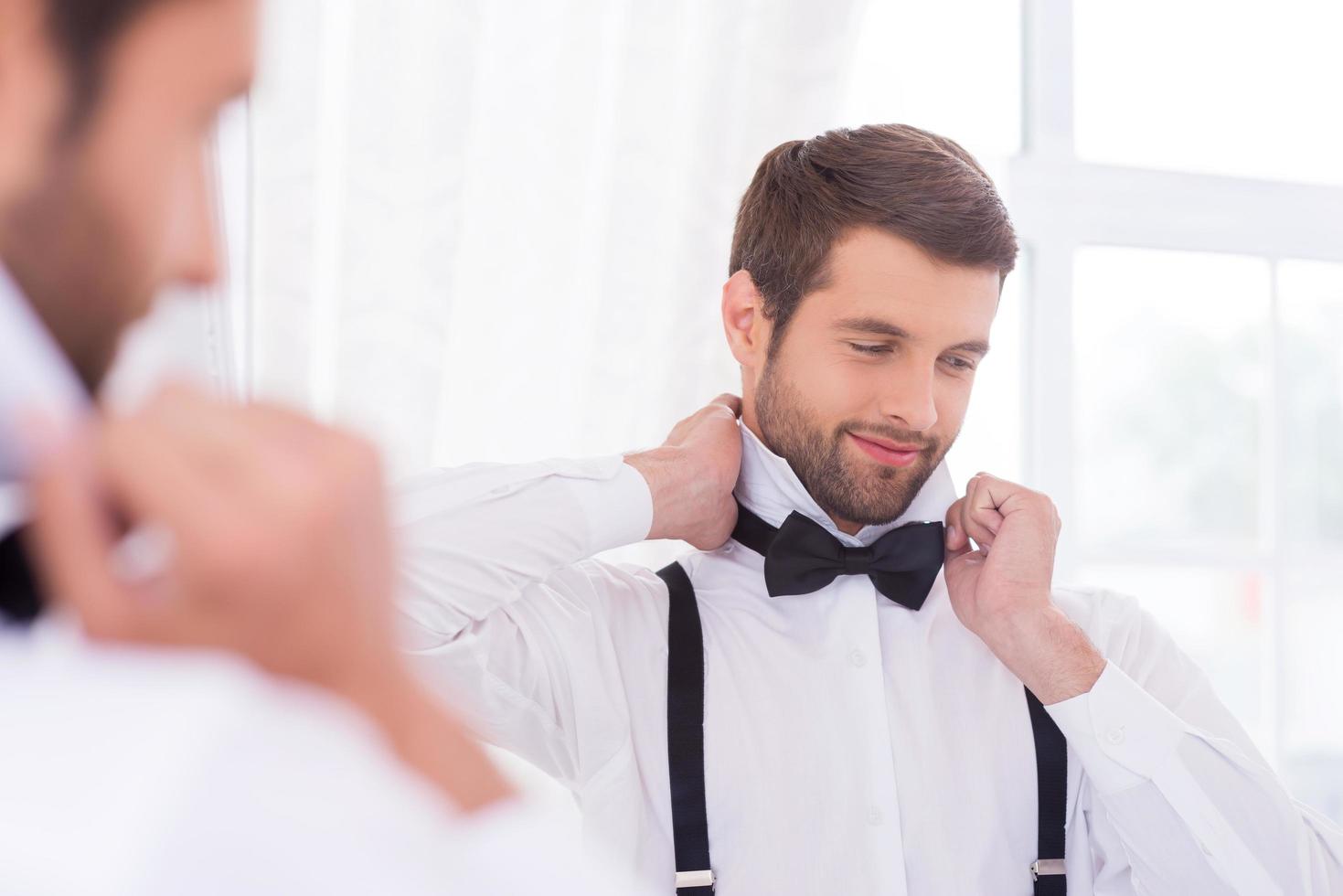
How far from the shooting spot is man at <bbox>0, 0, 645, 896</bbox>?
244 millimetres

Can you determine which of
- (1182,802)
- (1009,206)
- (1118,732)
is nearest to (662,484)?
(1118,732)

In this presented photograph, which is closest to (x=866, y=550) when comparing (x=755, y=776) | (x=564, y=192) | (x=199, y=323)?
(x=755, y=776)

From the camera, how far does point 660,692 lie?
149cm

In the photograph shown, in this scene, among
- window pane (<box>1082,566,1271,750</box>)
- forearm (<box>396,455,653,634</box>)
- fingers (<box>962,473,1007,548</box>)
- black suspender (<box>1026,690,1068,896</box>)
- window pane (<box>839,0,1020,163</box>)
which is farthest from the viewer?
window pane (<box>1082,566,1271,750</box>)

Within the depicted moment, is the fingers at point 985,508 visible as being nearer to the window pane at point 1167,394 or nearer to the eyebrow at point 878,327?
the eyebrow at point 878,327

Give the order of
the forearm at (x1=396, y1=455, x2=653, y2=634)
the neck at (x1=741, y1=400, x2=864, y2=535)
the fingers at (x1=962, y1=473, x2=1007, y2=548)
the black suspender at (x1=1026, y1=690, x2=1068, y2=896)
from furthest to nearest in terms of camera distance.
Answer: the neck at (x1=741, y1=400, x2=864, y2=535) → the fingers at (x1=962, y1=473, x2=1007, y2=548) → the black suspender at (x1=1026, y1=690, x2=1068, y2=896) → the forearm at (x1=396, y1=455, x2=653, y2=634)

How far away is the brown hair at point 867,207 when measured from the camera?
155 centimetres

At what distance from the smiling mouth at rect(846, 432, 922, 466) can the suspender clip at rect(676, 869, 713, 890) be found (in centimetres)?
62

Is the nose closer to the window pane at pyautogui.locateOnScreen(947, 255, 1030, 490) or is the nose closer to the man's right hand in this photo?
the man's right hand

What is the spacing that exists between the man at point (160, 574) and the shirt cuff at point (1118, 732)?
1.25m

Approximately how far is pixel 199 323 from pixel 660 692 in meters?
1.25

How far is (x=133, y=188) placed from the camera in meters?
0.26

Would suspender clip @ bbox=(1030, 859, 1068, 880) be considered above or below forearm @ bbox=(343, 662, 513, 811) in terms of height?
below

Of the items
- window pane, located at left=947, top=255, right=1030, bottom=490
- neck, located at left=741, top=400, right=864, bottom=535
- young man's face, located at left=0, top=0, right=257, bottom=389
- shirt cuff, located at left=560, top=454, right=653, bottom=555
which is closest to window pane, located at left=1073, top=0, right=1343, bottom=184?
window pane, located at left=947, top=255, right=1030, bottom=490
